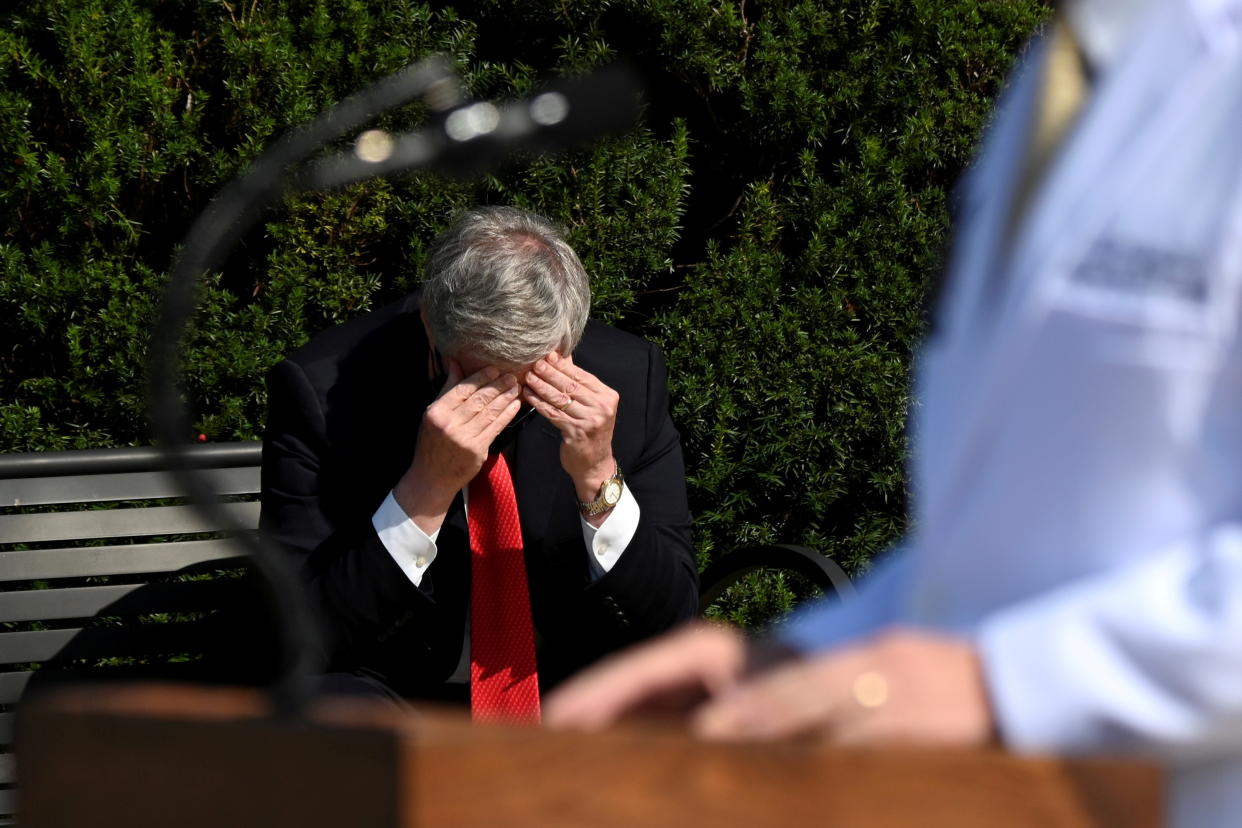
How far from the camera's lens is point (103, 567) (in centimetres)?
303

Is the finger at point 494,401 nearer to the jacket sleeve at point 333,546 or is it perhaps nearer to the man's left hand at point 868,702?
the jacket sleeve at point 333,546

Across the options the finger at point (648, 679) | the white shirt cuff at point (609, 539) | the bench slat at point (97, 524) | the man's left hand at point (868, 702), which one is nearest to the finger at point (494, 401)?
the white shirt cuff at point (609, 539)

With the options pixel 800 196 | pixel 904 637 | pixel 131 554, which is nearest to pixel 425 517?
pixel 131 554

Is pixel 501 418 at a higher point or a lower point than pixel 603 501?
higher

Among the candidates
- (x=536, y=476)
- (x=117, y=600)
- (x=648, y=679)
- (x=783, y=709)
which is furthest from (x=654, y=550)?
(x=783, y=709)

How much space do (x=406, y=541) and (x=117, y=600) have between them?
0.77 meters

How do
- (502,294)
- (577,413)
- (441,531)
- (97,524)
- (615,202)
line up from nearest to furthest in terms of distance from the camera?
(502,294)
(577,413)
(441,531)
(97,524)
(615,202)

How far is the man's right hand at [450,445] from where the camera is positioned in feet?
8.84

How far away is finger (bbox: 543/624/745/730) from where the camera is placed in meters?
0.87

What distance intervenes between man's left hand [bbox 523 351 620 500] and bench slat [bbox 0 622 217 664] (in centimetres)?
96

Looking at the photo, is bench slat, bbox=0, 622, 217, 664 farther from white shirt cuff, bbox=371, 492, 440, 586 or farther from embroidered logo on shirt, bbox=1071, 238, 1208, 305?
embroidered logo on shirt, bbox=1071, 238, 1208, 305

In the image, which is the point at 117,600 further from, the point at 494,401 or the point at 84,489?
the point at 494,401

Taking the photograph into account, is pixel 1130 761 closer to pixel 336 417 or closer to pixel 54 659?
pixel 336 417

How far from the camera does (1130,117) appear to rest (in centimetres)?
83
